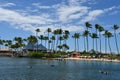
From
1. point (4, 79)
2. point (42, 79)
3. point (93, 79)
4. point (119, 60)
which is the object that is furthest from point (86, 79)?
point (119, 60)

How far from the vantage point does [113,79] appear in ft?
257

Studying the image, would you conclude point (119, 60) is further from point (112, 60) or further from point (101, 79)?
point (101, 79)

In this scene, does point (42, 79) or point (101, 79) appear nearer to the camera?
point (42, 79)

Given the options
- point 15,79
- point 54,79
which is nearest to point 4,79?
point 15,79

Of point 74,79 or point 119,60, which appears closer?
point 74,79

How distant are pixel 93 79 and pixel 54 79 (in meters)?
11.5

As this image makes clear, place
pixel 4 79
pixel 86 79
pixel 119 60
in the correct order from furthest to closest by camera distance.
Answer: pixel 119 60, pixel 86 79, pixel 4 79

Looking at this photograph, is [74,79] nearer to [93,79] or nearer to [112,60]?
[93,79]

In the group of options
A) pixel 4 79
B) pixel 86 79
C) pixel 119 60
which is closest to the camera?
pixel 4 79

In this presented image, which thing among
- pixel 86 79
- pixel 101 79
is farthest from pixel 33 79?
pixel 101 79

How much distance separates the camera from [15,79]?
6938 centimetres

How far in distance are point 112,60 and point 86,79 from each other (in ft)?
365

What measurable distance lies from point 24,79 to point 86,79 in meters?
17.5

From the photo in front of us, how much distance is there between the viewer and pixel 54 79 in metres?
71.6
